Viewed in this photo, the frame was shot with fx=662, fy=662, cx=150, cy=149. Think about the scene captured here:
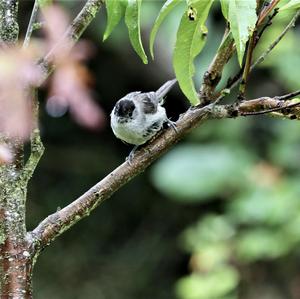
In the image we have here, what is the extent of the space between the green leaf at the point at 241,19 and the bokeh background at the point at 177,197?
2530 millimetres

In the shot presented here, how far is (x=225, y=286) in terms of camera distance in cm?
355

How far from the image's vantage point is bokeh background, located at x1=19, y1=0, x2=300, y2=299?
3.59 metres

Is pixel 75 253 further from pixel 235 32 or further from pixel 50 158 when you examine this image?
pixel 235 32

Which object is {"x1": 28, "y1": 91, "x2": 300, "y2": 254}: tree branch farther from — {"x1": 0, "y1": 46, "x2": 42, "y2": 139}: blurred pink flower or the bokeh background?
the bokeh background

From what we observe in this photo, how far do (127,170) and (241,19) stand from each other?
0.35 meters

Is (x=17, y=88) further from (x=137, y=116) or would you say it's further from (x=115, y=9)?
(x=137, y=116)

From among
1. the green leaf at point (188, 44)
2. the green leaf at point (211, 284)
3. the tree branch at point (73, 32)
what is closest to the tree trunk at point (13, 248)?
the tree branch at point (73, 32)

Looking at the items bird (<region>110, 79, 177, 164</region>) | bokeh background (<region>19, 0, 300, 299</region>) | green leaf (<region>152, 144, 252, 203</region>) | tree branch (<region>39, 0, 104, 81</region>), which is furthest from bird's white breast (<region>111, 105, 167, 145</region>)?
green leaf (<region>152, 144, 252, 203</region>)

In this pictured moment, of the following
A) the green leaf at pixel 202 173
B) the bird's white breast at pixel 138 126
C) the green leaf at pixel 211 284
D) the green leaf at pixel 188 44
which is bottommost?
the green leaf at pixel 188 44

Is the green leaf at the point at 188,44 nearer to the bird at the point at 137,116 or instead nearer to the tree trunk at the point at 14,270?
the tree trunk at the point at 14,270

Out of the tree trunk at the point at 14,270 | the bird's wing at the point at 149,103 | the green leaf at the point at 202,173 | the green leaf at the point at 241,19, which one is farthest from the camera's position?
the green leaf at the point at 202,173

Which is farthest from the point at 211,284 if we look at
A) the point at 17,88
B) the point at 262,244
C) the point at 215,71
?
the point at 17,88

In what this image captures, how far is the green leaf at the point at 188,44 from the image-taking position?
→ 3.13 feet

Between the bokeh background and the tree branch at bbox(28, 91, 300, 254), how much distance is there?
2.30 metres
